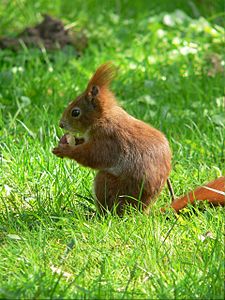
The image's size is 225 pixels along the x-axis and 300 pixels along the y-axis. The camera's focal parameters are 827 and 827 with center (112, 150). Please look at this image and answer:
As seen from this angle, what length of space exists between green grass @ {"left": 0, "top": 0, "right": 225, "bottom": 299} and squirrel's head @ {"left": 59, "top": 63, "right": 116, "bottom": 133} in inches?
13.8

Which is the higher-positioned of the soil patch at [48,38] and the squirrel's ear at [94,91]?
the squirrel's ear at [94,91]

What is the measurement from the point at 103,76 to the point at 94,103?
0.46 ft

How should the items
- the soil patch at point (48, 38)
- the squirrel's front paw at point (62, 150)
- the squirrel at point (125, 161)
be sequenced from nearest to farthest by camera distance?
the squirrel at point (125, 161)
the squirrel's front paw at point (62, 150)
the soil patch at point (48, 38)

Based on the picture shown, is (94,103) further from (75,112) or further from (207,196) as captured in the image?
(207,196)

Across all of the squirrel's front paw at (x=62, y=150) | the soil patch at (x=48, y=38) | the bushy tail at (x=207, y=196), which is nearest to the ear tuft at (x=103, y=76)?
the squirrel's front paw at (x=62, y=150)

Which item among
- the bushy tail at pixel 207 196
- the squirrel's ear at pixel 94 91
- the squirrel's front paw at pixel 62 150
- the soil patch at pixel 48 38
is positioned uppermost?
the squirrel's ear at pixel 94 91

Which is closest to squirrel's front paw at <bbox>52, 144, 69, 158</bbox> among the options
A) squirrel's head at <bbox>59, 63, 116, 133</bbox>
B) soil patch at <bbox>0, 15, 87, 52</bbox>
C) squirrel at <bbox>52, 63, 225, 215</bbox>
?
squirrel at <bbox>52, 63, 225, 215</bbox>

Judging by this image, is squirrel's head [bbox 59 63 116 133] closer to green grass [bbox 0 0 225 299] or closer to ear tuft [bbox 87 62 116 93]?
ear tuft [bbox 87 62 116 93]

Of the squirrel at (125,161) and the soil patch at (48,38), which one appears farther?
the soil patch at (48,38)

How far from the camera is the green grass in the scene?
328cm

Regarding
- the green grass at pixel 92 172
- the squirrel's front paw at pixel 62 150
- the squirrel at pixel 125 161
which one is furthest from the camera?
the squirrel's front paw at pixel 62 150

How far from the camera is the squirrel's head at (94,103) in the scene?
4.07 m

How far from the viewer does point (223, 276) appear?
125 inches

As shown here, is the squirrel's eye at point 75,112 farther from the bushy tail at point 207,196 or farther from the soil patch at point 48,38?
the soil patch at point 48,38
